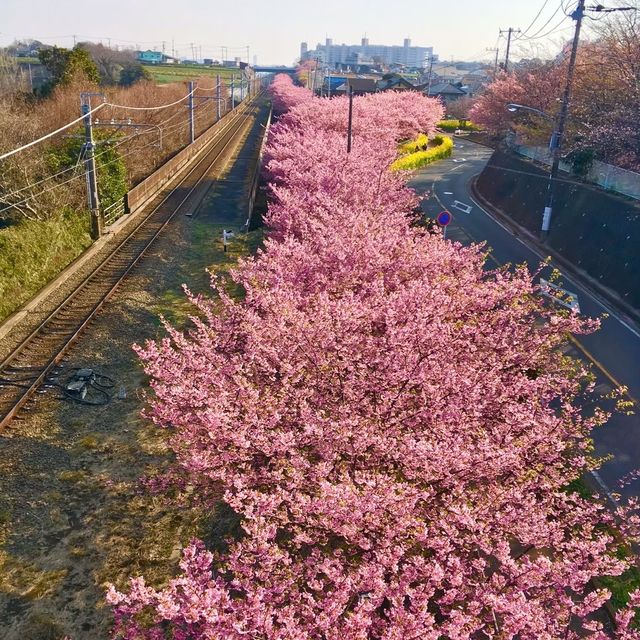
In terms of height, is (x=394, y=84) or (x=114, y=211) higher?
(x=394, y=84)

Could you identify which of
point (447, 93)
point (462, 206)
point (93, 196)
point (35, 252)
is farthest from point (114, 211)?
point (447, 93)

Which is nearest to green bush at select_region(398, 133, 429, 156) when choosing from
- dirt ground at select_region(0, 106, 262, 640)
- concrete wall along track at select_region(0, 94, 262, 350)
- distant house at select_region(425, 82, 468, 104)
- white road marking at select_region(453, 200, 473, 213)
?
white road marking at select_region(453, 200, 473, 213)

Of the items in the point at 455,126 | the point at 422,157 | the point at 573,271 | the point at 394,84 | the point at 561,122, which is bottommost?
the point at 573,271

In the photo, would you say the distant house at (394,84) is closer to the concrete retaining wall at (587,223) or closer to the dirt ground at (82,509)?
the concrete retaining wall at (587,223)

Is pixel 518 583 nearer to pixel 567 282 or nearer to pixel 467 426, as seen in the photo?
pixel 467 426

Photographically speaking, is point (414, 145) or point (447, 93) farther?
point (447, 93)

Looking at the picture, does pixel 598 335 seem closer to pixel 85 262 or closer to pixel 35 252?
pixel 85 262

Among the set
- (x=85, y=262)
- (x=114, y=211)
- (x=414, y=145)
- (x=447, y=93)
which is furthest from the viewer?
(x=447, y=93)
